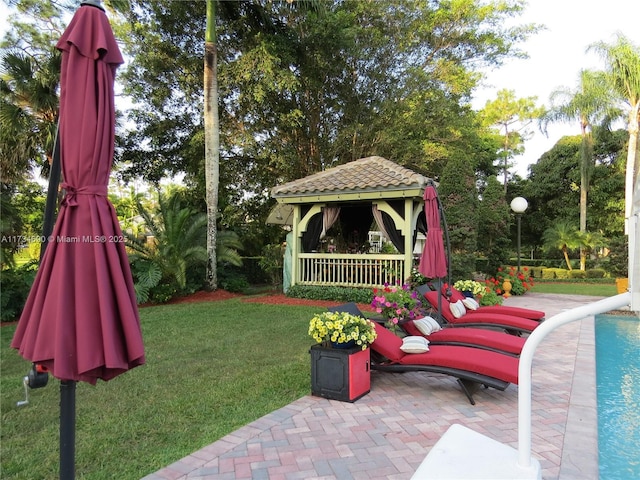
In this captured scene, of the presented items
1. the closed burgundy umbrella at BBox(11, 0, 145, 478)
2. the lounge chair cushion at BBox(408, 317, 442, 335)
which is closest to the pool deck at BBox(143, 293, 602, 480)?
the lounge chair cushion at BBox(408, 317, 442, 335)

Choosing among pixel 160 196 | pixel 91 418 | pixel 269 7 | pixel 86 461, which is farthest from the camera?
pixel 269 7

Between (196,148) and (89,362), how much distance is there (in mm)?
16097

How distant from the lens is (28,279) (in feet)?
31.7

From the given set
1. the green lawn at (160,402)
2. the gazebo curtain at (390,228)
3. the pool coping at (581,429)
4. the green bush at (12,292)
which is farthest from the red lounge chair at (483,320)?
the green bush at (12,292)

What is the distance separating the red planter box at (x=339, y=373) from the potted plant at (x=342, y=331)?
9 cm

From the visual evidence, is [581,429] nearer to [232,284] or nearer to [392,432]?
[392,432]

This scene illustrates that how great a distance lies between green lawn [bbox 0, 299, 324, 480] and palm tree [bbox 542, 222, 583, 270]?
21.9m

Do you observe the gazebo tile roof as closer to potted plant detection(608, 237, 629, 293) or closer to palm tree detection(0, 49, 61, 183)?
palm tree detection(0, 49, 61, 183)

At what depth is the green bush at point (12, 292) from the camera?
9.32 m

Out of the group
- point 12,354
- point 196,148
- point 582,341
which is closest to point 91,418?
point 12,354

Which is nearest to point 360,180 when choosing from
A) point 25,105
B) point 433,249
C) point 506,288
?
point 433,249

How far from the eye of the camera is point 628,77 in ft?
69.0

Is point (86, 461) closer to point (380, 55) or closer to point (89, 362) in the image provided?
point (89, 362)

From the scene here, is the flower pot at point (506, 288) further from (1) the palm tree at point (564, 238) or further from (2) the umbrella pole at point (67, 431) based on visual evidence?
(2) the umbrella pole at point (67, 431)
